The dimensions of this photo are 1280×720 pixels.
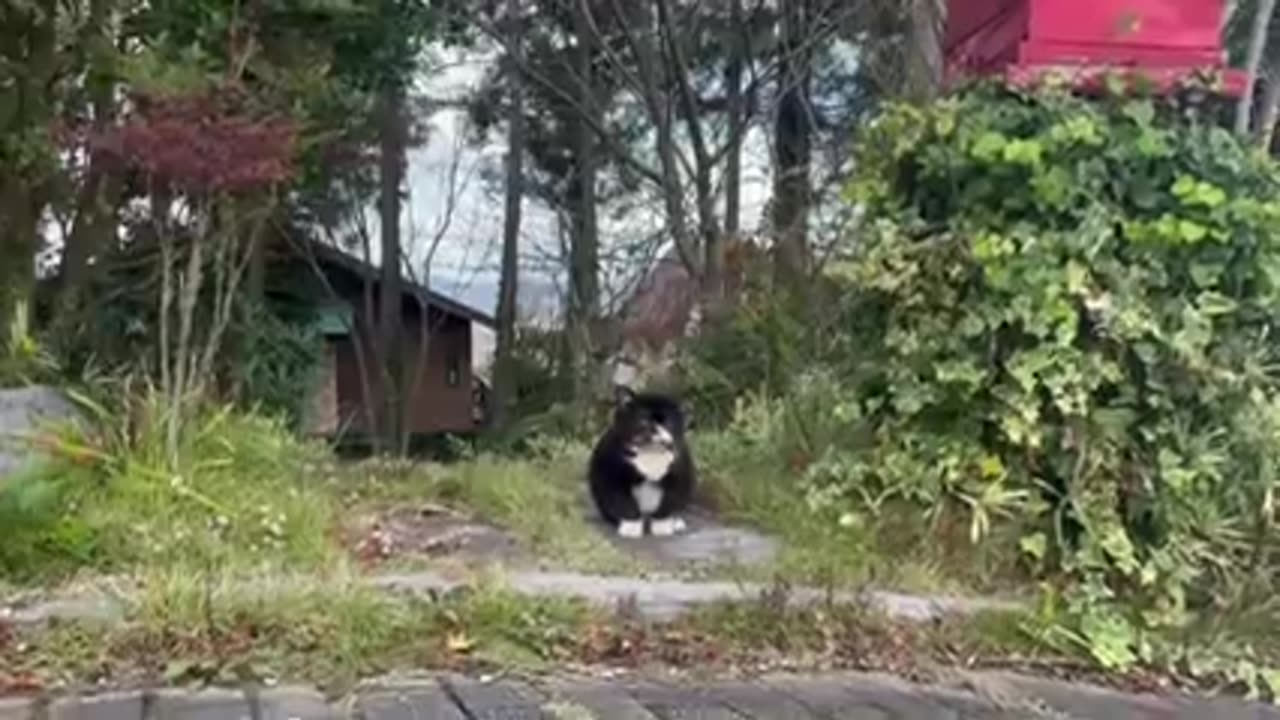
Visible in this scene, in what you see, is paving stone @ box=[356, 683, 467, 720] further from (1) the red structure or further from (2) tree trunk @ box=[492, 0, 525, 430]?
(2) tree trunk @ box=[492, 0, 525, 430]

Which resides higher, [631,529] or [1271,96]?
[1271,96]

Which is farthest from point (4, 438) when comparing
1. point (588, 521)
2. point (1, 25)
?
point (1, 25)

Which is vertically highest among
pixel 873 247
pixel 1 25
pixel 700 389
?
pixel 1 25

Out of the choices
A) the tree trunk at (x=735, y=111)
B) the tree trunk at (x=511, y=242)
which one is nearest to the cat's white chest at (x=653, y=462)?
the tree trunk at (x=735, y=111)

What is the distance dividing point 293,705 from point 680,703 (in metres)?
0.86

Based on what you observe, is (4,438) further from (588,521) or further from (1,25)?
(1,25)

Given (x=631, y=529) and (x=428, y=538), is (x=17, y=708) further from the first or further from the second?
(x=631, y=529)

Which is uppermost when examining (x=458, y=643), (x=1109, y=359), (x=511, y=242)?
(x=511, y=242)

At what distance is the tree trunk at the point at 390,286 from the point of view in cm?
1151

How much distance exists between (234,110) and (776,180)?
6098 mm

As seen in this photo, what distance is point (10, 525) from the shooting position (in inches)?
150

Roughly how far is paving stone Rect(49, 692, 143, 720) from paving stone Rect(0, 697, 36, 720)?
4cm

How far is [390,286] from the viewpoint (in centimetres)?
A: 1308

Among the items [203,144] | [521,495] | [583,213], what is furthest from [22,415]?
[583,213]
